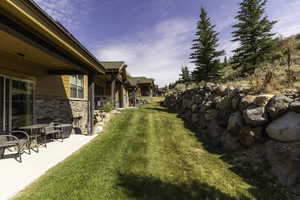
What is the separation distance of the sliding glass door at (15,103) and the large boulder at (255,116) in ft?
Result: 26.3

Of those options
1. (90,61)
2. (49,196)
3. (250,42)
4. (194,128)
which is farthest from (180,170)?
(250,42)

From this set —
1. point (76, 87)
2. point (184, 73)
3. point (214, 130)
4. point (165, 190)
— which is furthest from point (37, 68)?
point (184, 73)

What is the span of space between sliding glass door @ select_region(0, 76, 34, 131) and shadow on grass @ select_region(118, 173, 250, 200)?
4.95m

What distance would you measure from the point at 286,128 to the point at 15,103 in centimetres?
862

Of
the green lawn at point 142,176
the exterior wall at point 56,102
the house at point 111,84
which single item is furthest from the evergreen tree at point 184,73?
the green lawn at point 142,176

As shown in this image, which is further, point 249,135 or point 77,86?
point 77,86

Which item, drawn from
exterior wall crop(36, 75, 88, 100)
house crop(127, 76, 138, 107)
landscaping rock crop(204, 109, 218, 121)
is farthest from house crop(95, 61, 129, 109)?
landscaping rock crop(204, 109, 218, 121)

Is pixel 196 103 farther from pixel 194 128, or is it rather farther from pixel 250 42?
pixel 250 42

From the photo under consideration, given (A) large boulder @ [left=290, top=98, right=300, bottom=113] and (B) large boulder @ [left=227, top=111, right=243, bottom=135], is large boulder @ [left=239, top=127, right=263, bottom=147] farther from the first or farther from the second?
(A) large boulder @ [left=290, top=98, right=300, bottom=113]

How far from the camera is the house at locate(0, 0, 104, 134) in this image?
3209 mm

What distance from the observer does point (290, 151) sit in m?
3.41

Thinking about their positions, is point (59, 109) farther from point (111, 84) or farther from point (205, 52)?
point (205, 52)

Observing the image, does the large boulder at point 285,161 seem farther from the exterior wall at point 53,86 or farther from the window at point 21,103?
the exterior wall at point 53,86

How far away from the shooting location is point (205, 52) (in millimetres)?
19438
